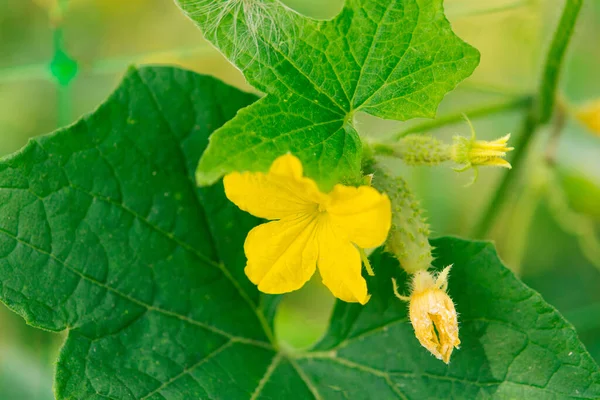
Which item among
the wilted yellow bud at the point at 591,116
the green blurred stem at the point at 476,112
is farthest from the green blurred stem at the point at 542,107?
the wilted yellow bud at the point at 591,116

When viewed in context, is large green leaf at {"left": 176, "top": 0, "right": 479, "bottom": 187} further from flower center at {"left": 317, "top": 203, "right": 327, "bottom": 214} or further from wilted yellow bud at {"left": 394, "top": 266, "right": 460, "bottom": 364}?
wilted yellow bud at {"left": 394, "top": 266, "right": 460, "bottom": 364}

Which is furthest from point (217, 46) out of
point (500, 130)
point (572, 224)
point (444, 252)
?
point (500, 130)

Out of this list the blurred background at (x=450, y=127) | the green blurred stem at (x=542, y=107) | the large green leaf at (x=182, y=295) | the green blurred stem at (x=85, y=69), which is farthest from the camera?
the blurred background at (x=450, y=127)

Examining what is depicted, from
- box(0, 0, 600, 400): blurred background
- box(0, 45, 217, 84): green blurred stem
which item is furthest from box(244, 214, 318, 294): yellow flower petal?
box(0, 0, 600, 400): blurred background

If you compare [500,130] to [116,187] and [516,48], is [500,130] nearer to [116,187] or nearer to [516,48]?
[516,48]

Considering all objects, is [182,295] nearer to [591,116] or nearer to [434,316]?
[434,316]

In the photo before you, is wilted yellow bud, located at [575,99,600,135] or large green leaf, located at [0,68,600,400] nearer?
large green leaf, located at [0,68,600,400]

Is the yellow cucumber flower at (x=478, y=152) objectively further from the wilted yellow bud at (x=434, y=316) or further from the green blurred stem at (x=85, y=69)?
the green blurred stem at (x=85, y=69)
